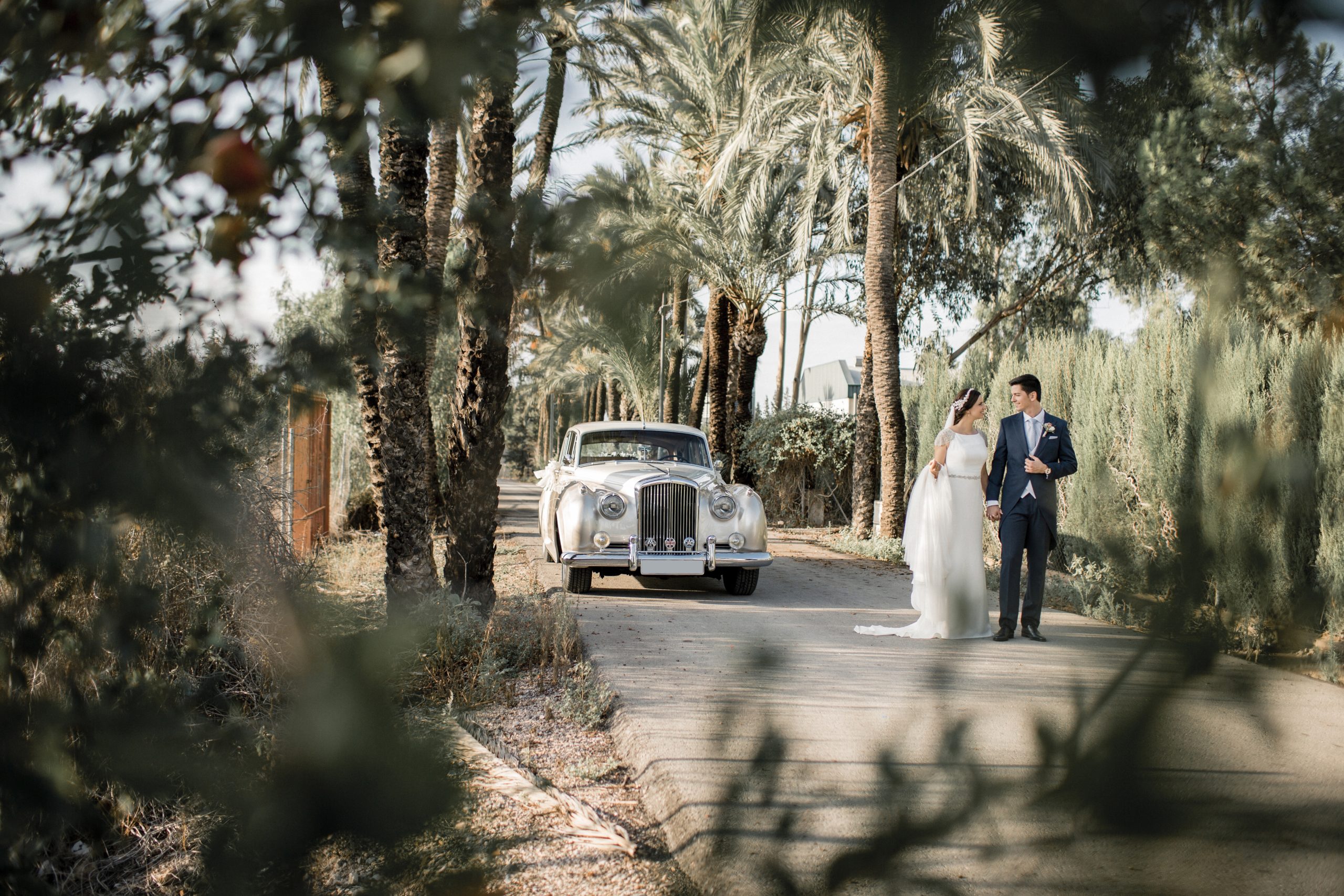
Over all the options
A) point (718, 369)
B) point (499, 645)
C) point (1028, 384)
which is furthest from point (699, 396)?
point (499, 645)

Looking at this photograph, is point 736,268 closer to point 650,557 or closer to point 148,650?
point 650,557

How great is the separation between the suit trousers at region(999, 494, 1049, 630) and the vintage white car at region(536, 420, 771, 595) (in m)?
2.78

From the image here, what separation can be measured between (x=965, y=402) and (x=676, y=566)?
10.8ft

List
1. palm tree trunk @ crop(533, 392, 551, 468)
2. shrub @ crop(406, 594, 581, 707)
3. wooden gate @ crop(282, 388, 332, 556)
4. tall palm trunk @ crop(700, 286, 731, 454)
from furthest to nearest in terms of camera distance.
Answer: palm tree trunk @ crop(533, 392, 551, 468) → tall palm trunk @ crop(700, 286, 731, 454) → wooden gate @ crop(282, 388, 332, 556) → shrub @ crop(406, 594, 581, 707)

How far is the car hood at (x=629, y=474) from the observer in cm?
919

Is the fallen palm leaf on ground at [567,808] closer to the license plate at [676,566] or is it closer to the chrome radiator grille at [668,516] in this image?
the license plate at [676,566]

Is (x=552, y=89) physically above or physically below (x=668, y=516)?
above

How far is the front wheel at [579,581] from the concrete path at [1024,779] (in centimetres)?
809

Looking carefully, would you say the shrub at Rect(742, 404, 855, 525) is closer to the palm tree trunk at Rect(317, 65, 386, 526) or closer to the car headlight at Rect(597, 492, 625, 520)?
the car headlight at Rect(597, 492, 625, 520)

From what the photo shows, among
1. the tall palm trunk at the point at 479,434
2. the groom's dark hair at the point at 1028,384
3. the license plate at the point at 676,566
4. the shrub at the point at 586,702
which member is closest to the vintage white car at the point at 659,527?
the license plate at the point at 676,566

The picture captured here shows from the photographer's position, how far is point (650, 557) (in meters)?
8.91

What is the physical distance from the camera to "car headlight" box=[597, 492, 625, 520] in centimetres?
880

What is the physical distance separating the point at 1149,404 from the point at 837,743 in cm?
67

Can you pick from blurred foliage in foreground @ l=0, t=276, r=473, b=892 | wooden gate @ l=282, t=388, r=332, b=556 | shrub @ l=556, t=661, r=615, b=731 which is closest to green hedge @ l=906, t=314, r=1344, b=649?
blurred foliage in foreground @ l=0, t=276, r=473, b=892
